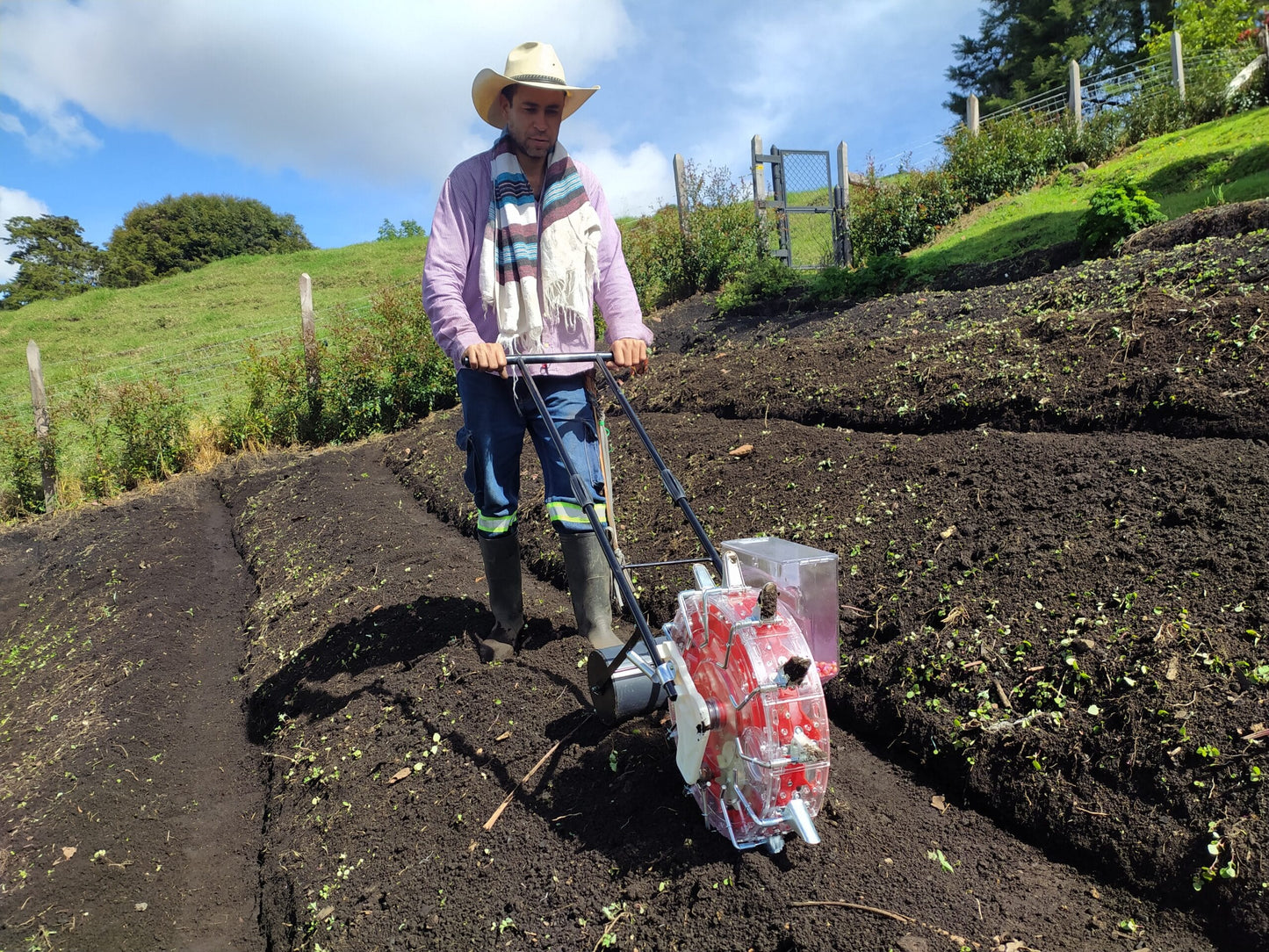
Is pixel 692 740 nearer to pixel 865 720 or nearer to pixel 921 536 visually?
pixel 865 720

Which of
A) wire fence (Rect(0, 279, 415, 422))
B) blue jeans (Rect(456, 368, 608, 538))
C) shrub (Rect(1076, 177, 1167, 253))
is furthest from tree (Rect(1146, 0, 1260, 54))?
blue jeans (Rect(456, 368, 608, 538))

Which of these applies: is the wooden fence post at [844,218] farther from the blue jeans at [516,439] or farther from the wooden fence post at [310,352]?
the blue jeans at [516,439]

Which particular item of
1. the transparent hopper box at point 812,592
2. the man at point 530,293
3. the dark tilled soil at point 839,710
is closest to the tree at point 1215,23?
the dark tilled soil at point 839,710

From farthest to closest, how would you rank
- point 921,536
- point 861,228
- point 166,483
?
point 861,228
point 166,483
point 921,536

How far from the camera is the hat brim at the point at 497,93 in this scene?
10.1 feet

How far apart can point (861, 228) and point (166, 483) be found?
36.4 feet

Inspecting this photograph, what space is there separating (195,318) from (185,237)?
25.7m

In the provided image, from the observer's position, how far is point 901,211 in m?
13.9

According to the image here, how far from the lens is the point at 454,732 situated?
3.17 metres

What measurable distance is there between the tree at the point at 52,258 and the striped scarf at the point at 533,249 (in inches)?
1661

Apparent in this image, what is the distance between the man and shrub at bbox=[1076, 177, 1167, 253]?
6.44 m

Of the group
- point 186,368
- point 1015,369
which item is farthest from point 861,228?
point 186,368

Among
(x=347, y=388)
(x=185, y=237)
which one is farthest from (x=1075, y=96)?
(x=185, y=237)

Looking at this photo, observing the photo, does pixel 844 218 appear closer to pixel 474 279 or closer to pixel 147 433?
pixel 147 433
